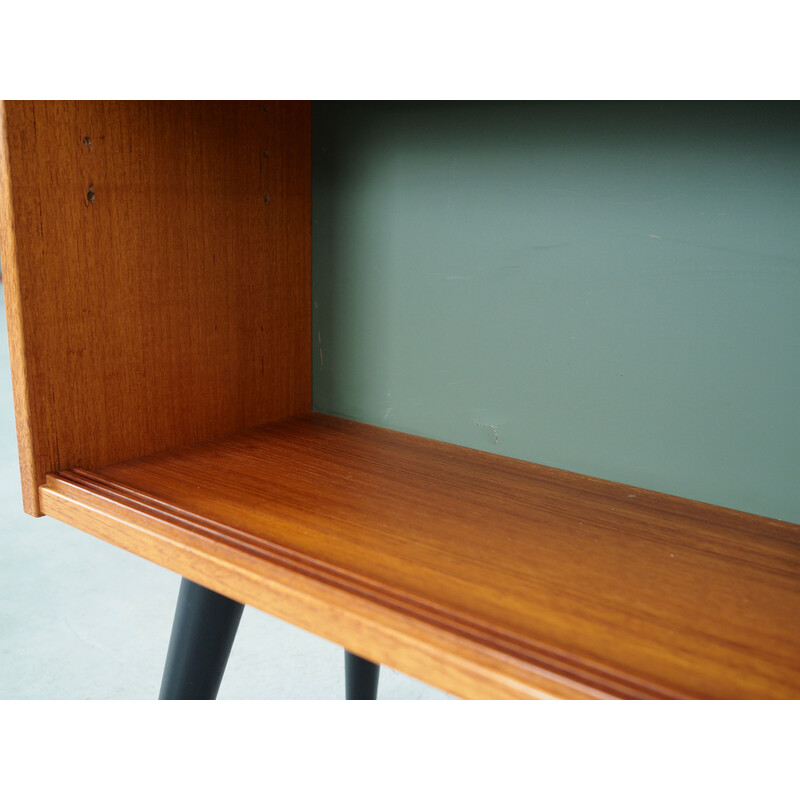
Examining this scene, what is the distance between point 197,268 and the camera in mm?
721

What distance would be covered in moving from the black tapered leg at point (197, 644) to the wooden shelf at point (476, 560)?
0.52 ft

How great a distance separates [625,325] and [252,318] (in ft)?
1.21

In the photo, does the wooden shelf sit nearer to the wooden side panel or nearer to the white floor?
the wooden side panel

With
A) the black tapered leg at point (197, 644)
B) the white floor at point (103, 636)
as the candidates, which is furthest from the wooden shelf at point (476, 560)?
the white floor at point (103, 636)

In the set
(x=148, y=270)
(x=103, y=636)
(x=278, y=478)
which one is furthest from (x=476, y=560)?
(x=103, y=636)

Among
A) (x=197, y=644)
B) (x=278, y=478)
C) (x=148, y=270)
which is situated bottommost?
(x=197, y=644)

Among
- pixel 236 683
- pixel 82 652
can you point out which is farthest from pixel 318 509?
pixel 82 652

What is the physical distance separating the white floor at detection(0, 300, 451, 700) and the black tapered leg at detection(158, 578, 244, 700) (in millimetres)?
966

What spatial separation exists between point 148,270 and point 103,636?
1.53 meters

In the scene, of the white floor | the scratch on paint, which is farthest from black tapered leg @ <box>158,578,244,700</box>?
the white floor

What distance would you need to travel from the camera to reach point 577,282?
26.3 inches

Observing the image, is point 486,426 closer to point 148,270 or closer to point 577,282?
point 577,282

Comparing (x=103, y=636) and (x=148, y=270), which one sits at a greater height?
(x=148, y=270)
